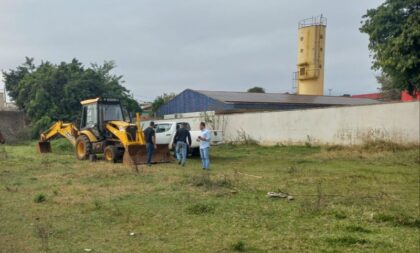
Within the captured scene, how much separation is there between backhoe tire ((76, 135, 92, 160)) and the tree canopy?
14982 mm

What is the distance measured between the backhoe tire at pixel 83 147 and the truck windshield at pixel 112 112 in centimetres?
138

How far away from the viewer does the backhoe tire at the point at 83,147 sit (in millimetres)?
19266

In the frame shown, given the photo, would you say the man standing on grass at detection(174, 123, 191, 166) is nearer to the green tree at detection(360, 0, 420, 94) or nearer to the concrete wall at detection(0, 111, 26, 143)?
the green tree at detection(360, 0, 420, 94)

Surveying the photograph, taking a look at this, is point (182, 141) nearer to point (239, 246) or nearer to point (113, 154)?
point (113, 154)

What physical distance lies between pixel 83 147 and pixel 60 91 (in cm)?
1915

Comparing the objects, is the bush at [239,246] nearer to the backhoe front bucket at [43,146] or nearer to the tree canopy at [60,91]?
the backhoe front bucket at [43,146]

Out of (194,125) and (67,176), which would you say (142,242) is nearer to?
(67,176)

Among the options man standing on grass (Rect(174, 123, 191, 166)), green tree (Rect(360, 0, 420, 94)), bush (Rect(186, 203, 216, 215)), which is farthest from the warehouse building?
bush (Rect(186, 203, 216, 215))

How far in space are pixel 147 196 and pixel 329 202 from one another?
3875 mm

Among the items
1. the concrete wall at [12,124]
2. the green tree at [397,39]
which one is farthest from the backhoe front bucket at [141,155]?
the concrete wall at [12,124]

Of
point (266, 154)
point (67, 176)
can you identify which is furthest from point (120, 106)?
point (266, 154)

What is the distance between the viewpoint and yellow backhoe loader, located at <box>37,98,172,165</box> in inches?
685

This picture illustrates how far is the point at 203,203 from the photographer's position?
351 inches

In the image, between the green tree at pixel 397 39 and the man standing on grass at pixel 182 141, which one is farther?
the green tree at pixel 397 39
